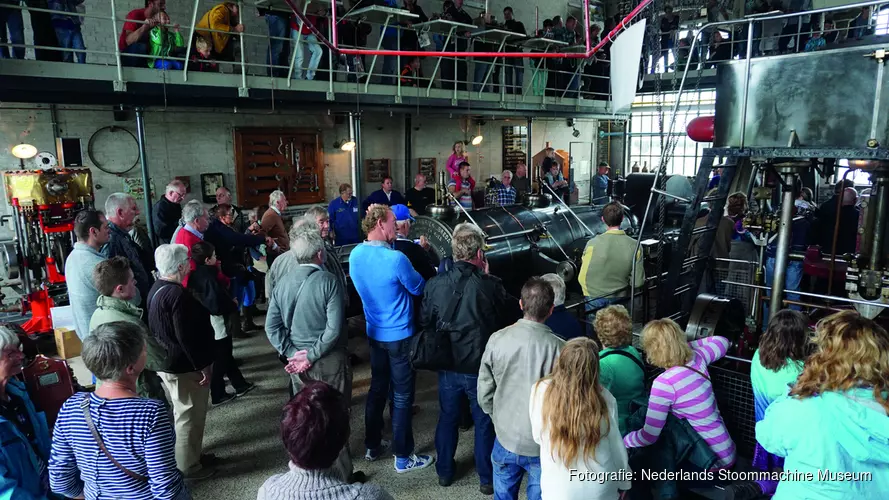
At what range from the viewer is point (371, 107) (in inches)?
427

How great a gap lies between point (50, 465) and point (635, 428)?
303 centimetres

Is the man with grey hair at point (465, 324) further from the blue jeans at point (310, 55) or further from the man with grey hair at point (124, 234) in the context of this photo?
the blue jeans at point (310, 55)

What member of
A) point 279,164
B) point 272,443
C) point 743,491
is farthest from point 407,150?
point 743,491

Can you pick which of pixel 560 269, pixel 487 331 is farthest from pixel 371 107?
pixel 487 331

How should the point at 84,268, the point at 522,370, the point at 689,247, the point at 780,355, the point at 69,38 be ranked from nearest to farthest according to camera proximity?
1. the point at 780,355
2. the point at 522,370
3. the point at 84,268
4. the point at 689,247
5. the point at 69,38

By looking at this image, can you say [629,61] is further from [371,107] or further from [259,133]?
[259,133]

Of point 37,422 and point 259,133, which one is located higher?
point 259,133

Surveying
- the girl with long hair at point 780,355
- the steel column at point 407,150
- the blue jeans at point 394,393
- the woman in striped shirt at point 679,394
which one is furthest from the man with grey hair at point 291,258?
the steel column at point 407,150

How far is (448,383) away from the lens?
4082 mm

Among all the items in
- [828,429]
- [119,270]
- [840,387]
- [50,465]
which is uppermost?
[119,270]

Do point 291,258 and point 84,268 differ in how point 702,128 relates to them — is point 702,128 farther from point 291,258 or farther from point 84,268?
point 84,268

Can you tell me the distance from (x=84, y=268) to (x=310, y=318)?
190 centimetres

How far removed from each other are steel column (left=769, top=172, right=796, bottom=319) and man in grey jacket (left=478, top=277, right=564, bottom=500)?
217 cm

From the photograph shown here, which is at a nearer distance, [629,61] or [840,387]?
[840,387]
